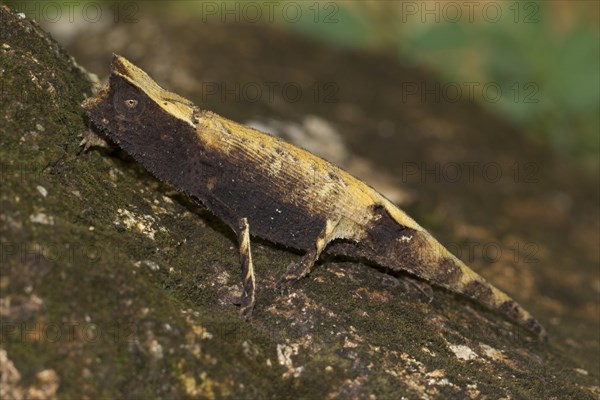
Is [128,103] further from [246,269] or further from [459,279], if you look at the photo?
[459,279]

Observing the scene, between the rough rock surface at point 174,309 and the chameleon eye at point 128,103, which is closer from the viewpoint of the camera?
the rough rock surface at point 174,309

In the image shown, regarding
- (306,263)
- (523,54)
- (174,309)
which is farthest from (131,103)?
(523,54)

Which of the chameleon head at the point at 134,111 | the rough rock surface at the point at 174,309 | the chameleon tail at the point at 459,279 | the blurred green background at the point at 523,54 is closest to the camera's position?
the rough rock surface at the point at 174,309

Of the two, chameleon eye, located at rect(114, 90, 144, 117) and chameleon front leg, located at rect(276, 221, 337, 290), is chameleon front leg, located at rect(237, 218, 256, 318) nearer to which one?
chameleon front leg, located at rect(276, 221, 337, 290)

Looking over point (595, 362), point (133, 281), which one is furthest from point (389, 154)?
point (133, 281)

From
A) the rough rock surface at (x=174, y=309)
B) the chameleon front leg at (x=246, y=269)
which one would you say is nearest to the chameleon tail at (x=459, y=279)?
the rough rock surface at (x=174, y=309)

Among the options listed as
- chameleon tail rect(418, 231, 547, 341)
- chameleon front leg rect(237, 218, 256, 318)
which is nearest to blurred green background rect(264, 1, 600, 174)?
chameleon tail rect(418, 231, 547, 341)

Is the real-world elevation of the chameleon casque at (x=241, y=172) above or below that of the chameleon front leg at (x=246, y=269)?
above

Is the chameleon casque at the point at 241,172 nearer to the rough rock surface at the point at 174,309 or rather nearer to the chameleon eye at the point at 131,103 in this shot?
the chameleon eye at the point at 131,103
